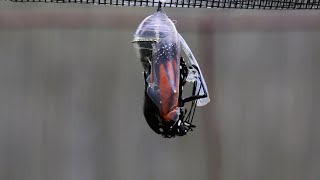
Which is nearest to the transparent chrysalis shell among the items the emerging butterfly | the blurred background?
the emerging butterfly

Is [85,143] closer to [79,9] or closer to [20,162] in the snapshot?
[20,162]

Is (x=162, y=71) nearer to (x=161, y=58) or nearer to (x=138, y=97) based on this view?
(x=161, y=58)

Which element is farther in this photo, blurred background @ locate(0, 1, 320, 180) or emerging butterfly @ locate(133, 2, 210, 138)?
blurred background @ locate(0, 1, 320, 180)

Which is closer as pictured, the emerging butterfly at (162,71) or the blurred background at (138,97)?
the emerging butterfly at (162,71)

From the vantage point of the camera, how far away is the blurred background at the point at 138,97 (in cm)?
169

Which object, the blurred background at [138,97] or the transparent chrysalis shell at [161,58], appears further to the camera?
the blurred background at [138,97]

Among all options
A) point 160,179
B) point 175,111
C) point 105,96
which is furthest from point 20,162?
point 175,111

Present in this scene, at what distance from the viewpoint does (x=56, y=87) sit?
1691mm

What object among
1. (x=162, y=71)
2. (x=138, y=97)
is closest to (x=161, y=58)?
(x=162, y=71)

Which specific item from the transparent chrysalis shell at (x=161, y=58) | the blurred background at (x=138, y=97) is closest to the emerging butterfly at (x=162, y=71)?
the transparent chrysalis shell at (x=161, y=58)

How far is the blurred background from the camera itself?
66.7 inches

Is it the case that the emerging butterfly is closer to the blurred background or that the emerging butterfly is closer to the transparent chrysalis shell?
the transparent chrysalis shell

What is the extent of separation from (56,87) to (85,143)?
0.21m

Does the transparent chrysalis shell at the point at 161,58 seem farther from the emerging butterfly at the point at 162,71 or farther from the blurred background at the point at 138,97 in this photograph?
the blurred background at the point at 138,97
